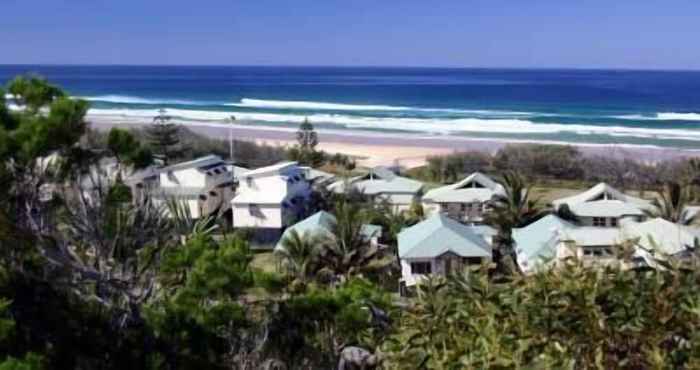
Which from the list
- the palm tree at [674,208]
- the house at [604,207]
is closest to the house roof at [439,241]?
the house at [604,207]

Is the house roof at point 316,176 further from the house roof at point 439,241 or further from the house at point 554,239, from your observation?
the house at point 554,239

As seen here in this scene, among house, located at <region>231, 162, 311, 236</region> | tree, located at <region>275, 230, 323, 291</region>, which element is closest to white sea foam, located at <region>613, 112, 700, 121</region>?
house, located at <region>231, 162, 311, 236</region>

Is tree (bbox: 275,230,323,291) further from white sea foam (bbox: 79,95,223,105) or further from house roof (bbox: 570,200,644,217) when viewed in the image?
white sea foam (bbox: 79,95,223,105)

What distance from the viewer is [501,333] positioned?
22.2ft

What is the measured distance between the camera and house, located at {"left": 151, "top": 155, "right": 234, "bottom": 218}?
27953 mm

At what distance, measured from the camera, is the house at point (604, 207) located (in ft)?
83.9

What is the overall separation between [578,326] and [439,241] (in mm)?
14195

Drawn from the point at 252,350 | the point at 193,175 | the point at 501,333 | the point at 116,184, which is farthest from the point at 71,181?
the point at 193,175

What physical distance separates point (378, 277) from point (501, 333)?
13.4 meters

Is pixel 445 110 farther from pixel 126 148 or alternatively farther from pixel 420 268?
pixel 126 148

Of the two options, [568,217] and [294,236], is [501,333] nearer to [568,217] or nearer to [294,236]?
[294,236]

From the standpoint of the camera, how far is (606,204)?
26.4m

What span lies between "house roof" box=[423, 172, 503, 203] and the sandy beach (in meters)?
12.6

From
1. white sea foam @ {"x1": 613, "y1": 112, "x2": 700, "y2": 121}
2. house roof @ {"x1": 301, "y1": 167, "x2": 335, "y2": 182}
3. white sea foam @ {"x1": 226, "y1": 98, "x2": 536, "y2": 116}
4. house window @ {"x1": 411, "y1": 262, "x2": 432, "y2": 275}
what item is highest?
white sea foam @ {"x1": 226, "y1": 98, "x2": 536, "y2": 116}
